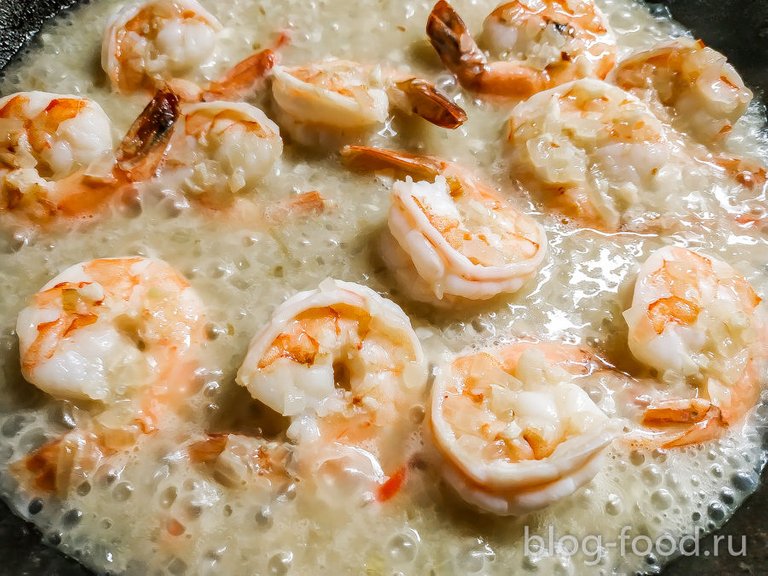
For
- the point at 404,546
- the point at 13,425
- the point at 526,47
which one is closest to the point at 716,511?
the point at 404,546

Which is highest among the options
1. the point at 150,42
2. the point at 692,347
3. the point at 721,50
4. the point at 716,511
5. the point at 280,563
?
the point at 150,42

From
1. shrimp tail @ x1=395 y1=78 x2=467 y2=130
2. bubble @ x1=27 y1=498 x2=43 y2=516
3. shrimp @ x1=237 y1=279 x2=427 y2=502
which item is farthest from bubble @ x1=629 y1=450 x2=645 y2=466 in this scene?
bubble @ x1=27 y1=498 x2=43 y2=516

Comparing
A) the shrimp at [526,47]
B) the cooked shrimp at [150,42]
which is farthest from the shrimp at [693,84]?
the cooked shrimp at [150,42]

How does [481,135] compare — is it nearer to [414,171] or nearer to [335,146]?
[414,171]

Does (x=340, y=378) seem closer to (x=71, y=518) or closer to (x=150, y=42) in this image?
(x=71, y=518)

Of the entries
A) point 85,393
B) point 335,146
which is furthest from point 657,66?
point 85,393

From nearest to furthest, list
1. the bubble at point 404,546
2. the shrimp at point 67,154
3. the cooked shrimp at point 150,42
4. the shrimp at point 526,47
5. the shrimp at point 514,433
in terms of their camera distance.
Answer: the shrimp at point 514,433, the bubble at point 404,546, the shrimp at point 67,154, the cooked shrimp at point 150,42, the shrimp at point 526,47

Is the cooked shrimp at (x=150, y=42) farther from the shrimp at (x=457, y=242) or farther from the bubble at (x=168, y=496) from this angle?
the bubble at (x=168, y=496)
